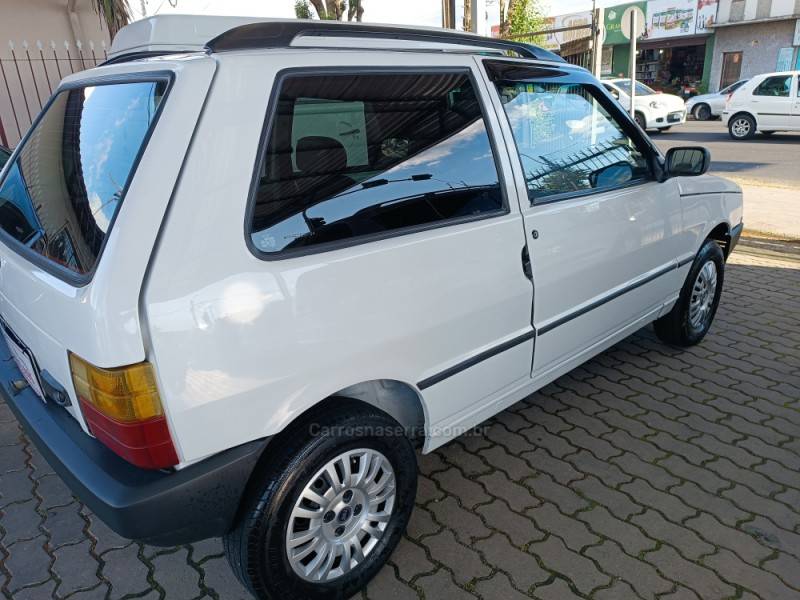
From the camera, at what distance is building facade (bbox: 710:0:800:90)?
82.8 ft

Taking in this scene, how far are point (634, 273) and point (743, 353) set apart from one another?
4.69 feet

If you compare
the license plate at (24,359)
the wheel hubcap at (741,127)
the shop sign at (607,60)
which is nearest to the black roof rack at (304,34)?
the license plate at (24,359)

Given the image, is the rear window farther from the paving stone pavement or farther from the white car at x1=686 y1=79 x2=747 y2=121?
the white car at x1=686 y1=79 x2=747 y2=121

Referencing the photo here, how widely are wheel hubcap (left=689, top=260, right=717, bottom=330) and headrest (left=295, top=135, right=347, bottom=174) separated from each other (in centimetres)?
290

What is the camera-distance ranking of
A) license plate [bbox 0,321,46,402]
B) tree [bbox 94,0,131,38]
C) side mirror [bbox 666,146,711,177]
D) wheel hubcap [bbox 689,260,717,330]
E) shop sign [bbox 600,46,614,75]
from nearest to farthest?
license plate [bbox 0,321,46,402] < side mirror [bbox 666,146,711,177] < wheel hubcap [bbox 689,260,717,330] < tree [bbox 94,0,131,38] < shop sign [bbox 600,46,614,75]

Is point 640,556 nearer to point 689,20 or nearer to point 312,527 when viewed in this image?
point 312,527

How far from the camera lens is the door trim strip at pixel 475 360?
7.20 ft

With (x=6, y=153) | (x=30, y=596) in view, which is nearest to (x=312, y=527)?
(x=30, y=596)

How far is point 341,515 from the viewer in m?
2.02

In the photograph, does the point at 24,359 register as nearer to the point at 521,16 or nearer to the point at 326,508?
the point at 326,508

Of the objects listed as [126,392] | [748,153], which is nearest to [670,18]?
[748,153]

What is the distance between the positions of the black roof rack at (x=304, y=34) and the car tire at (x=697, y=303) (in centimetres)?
231

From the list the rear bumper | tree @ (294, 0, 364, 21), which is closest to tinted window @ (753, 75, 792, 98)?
tree @ (294, 0, 364, 21)

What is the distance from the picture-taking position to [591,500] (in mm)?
2594
